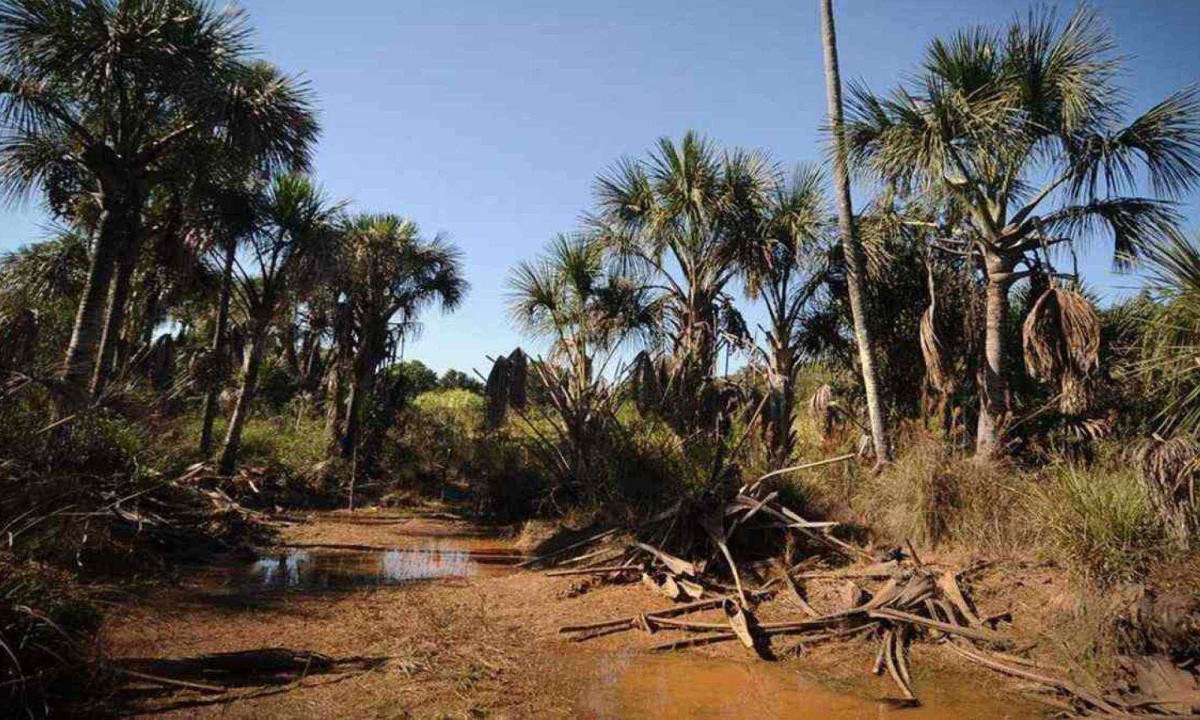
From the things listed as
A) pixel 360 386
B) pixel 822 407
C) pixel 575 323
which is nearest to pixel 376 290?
pixel 360 386

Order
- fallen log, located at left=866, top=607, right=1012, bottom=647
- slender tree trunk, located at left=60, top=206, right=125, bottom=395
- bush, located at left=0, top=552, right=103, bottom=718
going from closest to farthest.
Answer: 1. bush, located at left=0, top=552, right=103, bottom=718
2. fallen log, located at left=866, top=607, right=1012, bottom=647
3. slender tree trunk, located at left=60, top=206, right=125, bottom=395

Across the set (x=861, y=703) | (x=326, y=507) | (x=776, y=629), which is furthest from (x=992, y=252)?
(x=326, y=507)

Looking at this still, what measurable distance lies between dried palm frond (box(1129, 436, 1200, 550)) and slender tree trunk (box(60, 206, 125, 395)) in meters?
11.3

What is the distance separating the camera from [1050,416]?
30.9 ft

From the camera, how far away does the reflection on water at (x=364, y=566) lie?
737cm

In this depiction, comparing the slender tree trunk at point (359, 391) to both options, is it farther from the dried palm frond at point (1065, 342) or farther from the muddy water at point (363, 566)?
the dried palm frond at point (1065, 342)

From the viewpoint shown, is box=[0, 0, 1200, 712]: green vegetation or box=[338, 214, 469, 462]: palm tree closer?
box=[0, 0, 1200, 712]: green vegetation

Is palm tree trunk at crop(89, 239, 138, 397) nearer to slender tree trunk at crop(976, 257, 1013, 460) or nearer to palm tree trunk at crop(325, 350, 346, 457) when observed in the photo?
palm tree trunk at crop(325, 350, 346, 457)

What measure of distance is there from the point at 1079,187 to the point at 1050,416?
10.8ft

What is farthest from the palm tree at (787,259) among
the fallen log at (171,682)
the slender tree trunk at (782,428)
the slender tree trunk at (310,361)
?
the slender tree trunk at (310,361)

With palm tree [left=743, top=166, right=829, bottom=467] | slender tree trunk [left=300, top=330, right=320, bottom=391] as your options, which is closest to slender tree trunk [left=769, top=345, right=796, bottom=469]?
palm tree [left=743, top=166, right=829, bottom=467]

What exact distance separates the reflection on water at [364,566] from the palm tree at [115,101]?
126 inches

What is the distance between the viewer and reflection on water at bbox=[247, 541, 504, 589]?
7.37 meters

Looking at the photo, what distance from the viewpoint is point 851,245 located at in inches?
380
